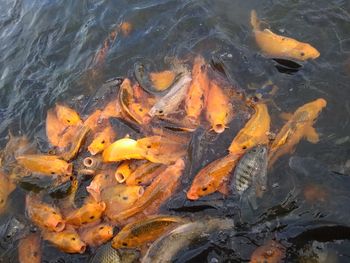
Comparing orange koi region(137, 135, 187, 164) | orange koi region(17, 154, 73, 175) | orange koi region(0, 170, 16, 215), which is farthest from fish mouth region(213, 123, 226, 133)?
orange koi region(0, 170, 16, 215)

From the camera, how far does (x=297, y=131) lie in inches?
244

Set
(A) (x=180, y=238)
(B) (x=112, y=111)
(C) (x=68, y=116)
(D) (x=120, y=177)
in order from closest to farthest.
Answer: (A) (x=180, y=238)
(D) (x=120, y=177)
(B) (x=112, y=111)
(C) (x=68, y=116)

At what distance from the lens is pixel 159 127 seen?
6.77m

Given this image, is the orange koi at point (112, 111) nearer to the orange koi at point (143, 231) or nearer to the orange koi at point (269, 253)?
the orange koi at point (143, 231)

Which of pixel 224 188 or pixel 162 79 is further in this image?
pixel 162 79

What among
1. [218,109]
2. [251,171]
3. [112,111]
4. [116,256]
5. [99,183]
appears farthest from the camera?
[112,111]

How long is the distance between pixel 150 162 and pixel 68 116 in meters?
2.21

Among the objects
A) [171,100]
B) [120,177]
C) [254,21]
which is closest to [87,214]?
[120,177]

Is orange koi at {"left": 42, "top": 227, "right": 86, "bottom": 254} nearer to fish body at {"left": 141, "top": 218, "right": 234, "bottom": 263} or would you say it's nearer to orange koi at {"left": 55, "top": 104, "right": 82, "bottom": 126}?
fish body at {"left": 141, "top": 218, "right": 234, "bottom": 263}

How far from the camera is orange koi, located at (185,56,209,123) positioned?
671 centimetres

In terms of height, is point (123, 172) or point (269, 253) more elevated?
point (123, 172)

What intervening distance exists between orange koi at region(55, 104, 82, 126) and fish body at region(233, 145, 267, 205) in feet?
10.8

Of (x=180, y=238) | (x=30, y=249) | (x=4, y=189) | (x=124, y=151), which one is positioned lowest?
(x=30, y=249)

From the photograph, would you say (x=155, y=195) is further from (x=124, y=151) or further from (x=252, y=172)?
(x=252, y=172)
